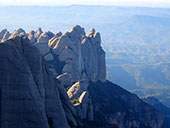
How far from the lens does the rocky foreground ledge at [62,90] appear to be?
2567cm

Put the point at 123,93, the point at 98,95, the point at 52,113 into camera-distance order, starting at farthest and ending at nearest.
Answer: the point at 123,93 → the point at 98,95 → the point at 52,113

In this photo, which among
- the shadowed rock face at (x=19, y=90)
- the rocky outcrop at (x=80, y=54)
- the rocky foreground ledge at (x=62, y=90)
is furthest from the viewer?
the rocky outcrop at (x=80, y=54)

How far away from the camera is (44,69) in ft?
96.0

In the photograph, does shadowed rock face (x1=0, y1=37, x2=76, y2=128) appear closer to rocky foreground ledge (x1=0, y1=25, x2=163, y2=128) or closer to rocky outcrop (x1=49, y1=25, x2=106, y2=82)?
rocky foreground ledge (x1=0, y1=25, x2=163, y2=128)

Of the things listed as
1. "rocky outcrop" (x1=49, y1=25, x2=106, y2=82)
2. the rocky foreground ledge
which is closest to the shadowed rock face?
the rocky foreground ledge

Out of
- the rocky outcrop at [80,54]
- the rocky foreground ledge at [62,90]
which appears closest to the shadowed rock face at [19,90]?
the rocky foreground ledge at [62,90]

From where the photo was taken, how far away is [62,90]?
34000 mm

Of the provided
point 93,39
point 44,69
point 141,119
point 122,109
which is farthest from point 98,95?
point 44,69

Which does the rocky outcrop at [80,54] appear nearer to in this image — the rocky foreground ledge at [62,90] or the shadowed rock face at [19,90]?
the rocky foreground ledge at [62,90]

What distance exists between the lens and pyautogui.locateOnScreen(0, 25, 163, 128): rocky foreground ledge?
25.7 metres

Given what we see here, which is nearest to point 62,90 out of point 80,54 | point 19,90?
point 19,90

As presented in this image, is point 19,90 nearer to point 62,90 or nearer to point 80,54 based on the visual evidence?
point 62,90

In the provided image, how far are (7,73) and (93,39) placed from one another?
71.3 m

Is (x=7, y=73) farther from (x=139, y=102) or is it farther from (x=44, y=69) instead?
(x=139, y=102)
